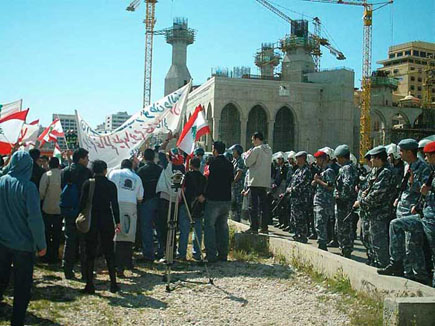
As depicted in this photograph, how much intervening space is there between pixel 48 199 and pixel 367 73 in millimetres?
71880

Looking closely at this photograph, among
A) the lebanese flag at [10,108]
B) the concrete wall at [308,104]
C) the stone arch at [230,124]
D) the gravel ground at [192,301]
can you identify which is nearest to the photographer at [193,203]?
the gravel ground at [192,301]

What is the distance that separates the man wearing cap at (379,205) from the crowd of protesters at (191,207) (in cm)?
1

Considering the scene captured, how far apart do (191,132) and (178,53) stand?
78499 mm

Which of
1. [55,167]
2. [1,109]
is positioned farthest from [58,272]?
[1,109]

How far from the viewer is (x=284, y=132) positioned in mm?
53812

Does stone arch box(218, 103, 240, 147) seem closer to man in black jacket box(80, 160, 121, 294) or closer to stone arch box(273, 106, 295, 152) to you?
stone arch box(273, 106, 295, 152)

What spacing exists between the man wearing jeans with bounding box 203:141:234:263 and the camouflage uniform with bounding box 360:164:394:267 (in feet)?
8.27

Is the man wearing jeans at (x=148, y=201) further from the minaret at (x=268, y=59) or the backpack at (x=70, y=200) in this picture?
the minaret at (x=268, y=59)

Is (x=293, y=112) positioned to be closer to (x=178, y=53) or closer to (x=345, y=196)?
(x=178, y=53)

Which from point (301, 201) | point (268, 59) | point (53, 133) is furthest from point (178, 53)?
point (301, 201)

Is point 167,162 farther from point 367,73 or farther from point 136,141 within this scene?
point 367,73

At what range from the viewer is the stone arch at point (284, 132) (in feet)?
176

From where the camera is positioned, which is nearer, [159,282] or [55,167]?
[159,282]

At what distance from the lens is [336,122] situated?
174ft
